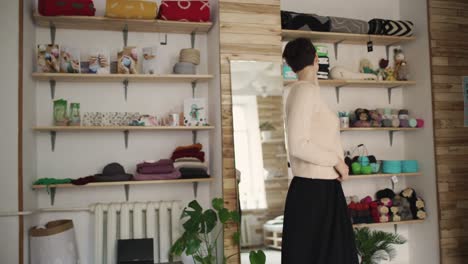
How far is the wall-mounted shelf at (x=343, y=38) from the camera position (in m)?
3.55

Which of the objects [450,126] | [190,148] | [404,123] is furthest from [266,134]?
[450,126]

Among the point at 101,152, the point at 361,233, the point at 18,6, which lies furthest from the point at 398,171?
the point at 18,6

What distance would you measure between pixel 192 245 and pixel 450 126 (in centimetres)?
241

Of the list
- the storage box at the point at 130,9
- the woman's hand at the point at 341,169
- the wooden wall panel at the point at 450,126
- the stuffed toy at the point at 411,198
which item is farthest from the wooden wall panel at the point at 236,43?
the stuffed toy at the point at 411,198

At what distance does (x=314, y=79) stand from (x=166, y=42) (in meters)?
1.83

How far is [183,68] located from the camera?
3.27 metres

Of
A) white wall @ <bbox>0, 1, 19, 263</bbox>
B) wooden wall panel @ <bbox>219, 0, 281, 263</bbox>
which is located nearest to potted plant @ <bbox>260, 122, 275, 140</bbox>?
wooden wall panel @ <bbox>219, 0, 281, 263</bbox>

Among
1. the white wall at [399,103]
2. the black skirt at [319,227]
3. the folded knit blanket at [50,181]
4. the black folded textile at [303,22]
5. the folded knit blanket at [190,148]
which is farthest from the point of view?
the white wall at [399,103]

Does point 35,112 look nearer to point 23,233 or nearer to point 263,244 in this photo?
point 23,233

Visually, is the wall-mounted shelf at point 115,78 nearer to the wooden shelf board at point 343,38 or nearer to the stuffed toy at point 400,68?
the wooden shelf board at point 343,38

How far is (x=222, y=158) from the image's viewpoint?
3053 mm

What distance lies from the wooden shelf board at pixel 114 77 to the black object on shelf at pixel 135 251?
1.19 meters

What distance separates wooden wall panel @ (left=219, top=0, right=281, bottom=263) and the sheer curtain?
5 centimetres

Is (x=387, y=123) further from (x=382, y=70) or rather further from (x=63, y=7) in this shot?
(x=63, y=7)
